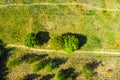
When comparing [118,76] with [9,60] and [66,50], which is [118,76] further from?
[9,60]

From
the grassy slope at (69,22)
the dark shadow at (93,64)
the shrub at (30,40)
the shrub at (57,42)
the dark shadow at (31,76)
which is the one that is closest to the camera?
the grassy slope at (69,22)

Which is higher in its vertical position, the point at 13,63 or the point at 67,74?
the point at 13,63

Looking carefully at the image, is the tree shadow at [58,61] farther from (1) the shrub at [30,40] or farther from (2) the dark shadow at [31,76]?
(1) the shrub at [30,40]

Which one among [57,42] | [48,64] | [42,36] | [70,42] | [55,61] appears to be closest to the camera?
[70,42]

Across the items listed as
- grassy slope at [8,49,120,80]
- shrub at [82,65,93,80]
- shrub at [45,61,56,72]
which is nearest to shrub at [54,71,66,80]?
grassy slope at [8,49,120,80]

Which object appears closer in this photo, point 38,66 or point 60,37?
point 60,37

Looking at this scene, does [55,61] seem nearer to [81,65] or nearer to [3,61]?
[81,65]

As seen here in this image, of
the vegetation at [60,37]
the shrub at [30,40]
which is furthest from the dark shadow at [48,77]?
the shrub at [30,40]

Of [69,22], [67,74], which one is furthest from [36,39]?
[67,74]
